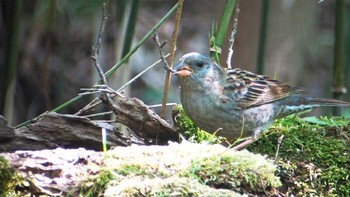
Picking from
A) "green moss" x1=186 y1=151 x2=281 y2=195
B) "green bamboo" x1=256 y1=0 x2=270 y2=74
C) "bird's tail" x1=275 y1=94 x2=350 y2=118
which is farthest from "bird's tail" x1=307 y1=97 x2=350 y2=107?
"green moss" x1=186 y1=151 x2=281 y2=195

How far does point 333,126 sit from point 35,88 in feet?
12.8

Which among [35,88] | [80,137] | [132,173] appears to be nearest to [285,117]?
[80,137]

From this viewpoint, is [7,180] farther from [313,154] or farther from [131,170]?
[313,154]

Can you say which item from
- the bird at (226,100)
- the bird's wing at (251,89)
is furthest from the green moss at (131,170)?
the bird's wing at (251,89)

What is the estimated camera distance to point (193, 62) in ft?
15.7

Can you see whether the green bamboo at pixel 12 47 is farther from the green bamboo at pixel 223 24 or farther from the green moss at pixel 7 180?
the green moss at pixel 7 180

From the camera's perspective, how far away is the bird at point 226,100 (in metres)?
4.75

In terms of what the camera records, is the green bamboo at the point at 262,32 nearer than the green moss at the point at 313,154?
No

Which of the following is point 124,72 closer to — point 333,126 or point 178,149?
point 333,126

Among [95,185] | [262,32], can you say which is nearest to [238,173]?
[95,185]

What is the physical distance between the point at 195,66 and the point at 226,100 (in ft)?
1.02

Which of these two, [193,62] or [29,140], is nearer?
[29,140]

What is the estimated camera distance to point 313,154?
4152 millimetres

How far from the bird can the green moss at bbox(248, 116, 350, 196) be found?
0.18m
